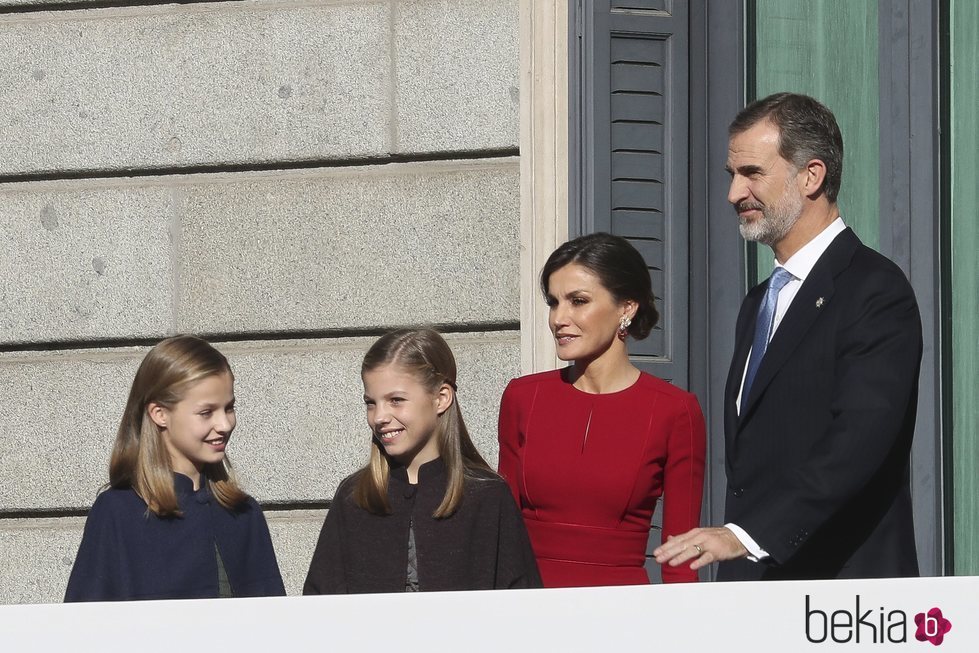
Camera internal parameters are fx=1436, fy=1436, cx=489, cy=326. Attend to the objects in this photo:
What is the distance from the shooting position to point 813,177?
3.95m

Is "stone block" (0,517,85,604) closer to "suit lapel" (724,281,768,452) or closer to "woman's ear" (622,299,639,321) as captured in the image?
"woman's ear" (622,299,639,321)

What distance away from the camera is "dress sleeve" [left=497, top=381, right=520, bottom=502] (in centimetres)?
432

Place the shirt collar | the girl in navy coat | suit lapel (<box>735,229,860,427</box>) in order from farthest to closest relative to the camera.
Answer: the girl in navy coat → the shirt collar → suit lapel (<box>735,229,860,427</box>)

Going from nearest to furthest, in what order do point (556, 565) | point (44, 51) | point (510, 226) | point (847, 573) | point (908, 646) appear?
1. point (908, 646)
2. point (847, 573)
3. point (556, 565)
4. point (510, 226)
5. point (44, 51)

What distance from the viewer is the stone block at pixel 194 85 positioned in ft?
20.5

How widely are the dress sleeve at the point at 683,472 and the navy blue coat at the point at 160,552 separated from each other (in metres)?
1.25

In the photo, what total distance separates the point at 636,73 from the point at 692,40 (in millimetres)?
327

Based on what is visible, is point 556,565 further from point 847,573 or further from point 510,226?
point 510,226

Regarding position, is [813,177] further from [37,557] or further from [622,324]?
[37,557]

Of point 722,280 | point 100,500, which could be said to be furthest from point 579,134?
point 100,500

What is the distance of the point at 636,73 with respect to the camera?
626 centimetres

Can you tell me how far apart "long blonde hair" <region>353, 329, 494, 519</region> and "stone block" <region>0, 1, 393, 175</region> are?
7.08ft

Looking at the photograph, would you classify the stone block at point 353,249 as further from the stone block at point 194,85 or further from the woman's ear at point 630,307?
the woman's ear at point 630,307

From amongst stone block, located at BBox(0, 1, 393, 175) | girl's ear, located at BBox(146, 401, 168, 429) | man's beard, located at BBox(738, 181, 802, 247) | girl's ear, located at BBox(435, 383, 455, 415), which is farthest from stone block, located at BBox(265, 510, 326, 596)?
man's beard, located at BBox(738, 181, 802, 247)
